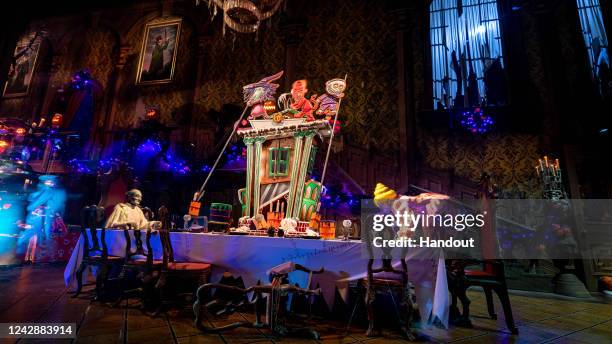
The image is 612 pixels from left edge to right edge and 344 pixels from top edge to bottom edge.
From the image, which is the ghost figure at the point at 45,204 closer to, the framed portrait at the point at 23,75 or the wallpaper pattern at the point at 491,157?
the framed portrait at the point at 23,75

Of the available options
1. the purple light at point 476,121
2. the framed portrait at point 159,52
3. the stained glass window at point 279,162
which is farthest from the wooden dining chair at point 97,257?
the framed portrait at point 159,52

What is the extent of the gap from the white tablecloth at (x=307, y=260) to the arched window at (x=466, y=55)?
17.9ft

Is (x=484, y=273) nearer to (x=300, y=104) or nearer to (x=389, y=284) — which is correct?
(x=389, y=284)

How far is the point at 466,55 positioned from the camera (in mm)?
7047

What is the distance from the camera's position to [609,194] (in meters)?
5.64

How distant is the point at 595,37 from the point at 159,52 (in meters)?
12.0

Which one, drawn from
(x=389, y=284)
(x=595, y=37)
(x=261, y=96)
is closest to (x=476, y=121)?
(x=595, y=37)

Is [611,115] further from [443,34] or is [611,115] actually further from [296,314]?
[296,314]

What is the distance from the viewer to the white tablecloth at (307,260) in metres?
2.42

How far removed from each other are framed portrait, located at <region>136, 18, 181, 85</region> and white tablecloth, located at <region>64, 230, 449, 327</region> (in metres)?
8.31

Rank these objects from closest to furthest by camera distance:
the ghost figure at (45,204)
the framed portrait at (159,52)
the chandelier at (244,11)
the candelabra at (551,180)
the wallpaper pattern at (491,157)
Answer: the chandelier at (244,11)
the candelabra at (551,180)
the wallpaper pattern at (491,157)
the ghost figure at (45,204)
the framed portrait at (159,52)

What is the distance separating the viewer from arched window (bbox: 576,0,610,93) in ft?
19.4

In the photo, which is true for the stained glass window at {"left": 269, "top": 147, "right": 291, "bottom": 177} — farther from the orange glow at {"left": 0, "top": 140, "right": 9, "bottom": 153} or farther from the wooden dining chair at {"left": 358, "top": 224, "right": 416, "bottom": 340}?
the orange glow at {"left": 0, "top": 140, "right": 9, "bottom": 153}

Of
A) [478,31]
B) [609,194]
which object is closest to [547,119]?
[609,194]
